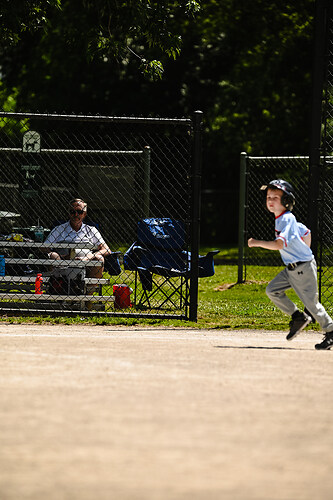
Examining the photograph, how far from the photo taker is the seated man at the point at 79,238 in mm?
11047

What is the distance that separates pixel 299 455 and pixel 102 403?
150 centimetres

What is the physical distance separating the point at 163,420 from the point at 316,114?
5.30 meters

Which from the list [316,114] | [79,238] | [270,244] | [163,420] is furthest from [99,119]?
[163,420]

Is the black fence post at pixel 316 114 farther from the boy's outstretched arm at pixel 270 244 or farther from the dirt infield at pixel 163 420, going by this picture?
the dirt infield at pixel 163 420

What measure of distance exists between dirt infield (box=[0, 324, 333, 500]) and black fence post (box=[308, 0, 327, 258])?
1917mm

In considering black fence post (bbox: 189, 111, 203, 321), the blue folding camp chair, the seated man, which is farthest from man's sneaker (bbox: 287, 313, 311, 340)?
the blue folding camp chair

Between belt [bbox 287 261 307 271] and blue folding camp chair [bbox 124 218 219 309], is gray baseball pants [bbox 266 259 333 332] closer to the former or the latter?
belt [bbox 287 261 307 271]

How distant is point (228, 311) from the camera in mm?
11336

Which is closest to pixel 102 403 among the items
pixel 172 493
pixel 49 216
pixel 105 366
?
pixel 105 366

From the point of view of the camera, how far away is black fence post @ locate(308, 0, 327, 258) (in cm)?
973

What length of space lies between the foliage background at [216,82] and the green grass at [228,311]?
15.3 meters

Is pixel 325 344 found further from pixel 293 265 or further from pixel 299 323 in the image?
pixel 293 265

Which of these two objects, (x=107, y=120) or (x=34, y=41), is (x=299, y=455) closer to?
(x=107, y=120)

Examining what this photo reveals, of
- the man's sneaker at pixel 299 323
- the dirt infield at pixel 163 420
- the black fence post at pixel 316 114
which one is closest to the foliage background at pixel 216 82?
the black fence post at pixel 316 114
